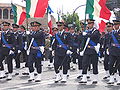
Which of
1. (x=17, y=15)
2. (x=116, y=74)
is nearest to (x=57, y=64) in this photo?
(x=116, y=74)

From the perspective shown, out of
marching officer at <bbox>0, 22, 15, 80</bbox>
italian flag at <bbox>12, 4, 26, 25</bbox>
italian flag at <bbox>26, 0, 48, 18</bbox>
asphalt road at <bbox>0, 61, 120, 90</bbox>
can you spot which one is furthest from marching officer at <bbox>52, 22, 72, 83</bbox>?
italian flag at <bbox>12, 4, 26, 25</bbox>

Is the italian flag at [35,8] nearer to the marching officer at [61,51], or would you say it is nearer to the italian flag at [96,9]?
the marching officer at [61,51]

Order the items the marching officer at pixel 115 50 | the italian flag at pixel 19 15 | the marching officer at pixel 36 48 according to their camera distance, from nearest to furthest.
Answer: the marching officer at pixel 115 50
the marching officer at pixel 36 48
the italian flag at pixel 19 15

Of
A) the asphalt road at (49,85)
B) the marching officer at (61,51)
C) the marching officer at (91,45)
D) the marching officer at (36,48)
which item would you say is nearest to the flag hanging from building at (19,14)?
the marching officer at (36,48)

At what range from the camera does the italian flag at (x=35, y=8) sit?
11016 mm

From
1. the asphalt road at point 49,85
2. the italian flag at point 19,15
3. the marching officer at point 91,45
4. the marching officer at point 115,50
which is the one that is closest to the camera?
the asphalt road at point 49,85

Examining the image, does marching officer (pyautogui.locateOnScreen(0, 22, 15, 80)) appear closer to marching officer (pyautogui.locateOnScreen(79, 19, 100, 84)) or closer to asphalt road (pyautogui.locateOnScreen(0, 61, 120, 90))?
asphalt road (pyautogui.locateOnScreen(0, 61, 120, 90))

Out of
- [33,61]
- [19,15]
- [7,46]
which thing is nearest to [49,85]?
[33,61]

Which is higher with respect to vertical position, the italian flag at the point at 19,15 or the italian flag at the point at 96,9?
the italian flag at the point at 19,15

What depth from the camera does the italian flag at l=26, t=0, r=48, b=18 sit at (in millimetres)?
11016

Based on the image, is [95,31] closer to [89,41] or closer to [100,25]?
[89,41]

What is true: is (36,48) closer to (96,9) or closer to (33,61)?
(33,61)

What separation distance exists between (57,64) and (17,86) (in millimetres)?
1627

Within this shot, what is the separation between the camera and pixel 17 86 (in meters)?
9.60
